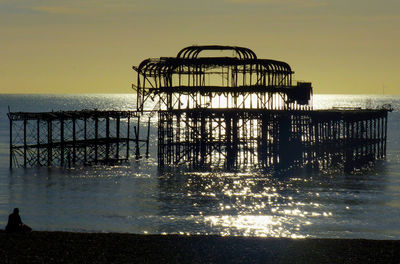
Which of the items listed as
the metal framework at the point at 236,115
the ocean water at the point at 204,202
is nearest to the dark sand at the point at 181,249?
the ocean water at the point at 204,202

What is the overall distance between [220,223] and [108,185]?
19836mm

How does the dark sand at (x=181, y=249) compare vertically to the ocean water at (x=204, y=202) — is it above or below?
above

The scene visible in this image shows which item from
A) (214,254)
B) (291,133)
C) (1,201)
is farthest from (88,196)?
(291,133)

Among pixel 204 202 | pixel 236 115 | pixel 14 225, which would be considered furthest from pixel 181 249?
pixel 236 115

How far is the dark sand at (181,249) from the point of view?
28203mm

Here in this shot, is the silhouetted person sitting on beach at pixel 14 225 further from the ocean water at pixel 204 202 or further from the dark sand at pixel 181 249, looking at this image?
the ocean water at pixel 204 202

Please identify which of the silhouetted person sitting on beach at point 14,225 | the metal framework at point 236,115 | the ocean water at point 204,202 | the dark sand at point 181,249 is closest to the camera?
the dark sand at point 181,249

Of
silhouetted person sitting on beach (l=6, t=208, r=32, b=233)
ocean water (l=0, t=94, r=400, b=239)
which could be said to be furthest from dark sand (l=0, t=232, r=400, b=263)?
ocean water (l=0, t=94, r=400, b=239)

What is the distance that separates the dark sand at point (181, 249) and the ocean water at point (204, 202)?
5432mm

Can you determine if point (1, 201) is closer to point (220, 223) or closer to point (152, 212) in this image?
point (152, 212)

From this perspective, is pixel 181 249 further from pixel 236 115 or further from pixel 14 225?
pixel 236 115

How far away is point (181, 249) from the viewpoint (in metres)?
30.5

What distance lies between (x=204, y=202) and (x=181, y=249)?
1928 centimetres

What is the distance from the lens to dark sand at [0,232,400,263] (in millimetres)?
28203
